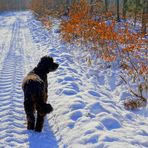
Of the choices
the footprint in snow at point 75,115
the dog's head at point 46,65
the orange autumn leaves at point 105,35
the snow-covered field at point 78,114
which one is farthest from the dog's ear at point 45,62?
the orange autumn leaves at point 105,35

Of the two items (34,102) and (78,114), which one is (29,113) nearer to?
(34,102)

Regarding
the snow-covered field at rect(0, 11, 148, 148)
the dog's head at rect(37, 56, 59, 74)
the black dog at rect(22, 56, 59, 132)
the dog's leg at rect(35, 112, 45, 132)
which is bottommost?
the snow-covered field at rect(0, 11, 148, 148)

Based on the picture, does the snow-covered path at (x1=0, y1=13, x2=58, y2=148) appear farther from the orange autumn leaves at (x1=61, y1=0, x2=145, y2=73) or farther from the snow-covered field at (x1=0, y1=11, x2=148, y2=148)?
the orange autumn leaves at (x1=61, y1=0, x2=145, y2=73)

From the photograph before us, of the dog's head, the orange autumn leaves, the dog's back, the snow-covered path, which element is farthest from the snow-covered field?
the dog's head

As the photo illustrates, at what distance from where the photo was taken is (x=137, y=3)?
76.6 feet

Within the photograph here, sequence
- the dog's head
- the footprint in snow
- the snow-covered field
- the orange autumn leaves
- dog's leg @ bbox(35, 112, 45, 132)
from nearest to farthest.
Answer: the snow-covered field < dog's leg @ bbox(35, 112, 45, 132) < the footprint in snow < the dog's head < the orange autumn leaves

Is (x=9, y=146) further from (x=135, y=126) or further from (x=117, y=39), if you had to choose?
(x=117, y=39)

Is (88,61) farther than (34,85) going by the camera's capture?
Yes

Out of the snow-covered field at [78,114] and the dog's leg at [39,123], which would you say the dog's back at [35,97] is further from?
the snow-covered field at [78,114]

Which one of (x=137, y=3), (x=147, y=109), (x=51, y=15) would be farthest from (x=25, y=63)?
(x=51, y=15)

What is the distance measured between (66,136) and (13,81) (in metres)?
4.35

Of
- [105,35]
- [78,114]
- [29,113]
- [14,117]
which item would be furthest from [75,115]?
[105,35]

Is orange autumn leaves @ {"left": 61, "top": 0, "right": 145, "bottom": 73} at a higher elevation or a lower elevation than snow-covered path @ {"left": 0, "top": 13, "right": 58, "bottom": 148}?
higher

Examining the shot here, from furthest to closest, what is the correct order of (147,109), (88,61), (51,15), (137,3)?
1. (51,15)
2. (137,3)
3. (88,61)
4. (147,109)
